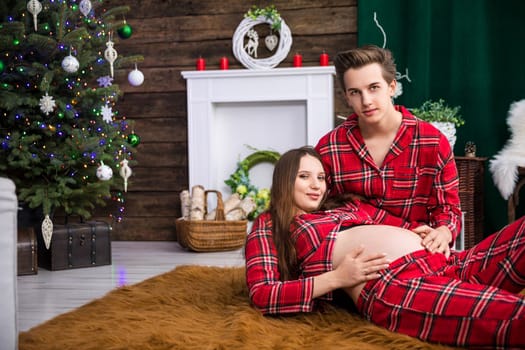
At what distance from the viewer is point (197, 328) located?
1765 mm

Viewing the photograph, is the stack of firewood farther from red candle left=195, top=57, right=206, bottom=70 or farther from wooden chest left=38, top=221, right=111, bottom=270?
red candle left=195, top=57, right=206, bottom=70

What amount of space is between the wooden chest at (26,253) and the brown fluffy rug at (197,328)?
0.97 meters

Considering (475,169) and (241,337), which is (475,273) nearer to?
(241,337)

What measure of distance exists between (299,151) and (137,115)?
9.57 ft

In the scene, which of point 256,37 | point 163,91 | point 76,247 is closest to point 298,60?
point 256,37

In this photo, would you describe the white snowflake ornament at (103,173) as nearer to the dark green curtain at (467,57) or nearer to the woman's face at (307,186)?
the woman's face at (307,186)

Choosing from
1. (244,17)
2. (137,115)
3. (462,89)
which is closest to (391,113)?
(462,89)

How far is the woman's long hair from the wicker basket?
6.43ft

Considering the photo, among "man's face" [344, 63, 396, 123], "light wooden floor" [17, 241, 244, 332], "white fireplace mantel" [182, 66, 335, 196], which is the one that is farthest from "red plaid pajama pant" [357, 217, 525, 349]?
"white fireplace mantel" [182, 66, 335, 196]

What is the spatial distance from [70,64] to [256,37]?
1693mm

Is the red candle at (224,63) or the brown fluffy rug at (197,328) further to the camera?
the red candle at (224,63)

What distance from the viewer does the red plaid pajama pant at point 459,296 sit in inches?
56.8

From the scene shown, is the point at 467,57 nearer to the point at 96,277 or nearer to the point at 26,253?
the point at 96,277

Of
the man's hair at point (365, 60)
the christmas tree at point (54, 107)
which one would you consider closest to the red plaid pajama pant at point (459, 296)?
the man's hair at point (365, 60)
